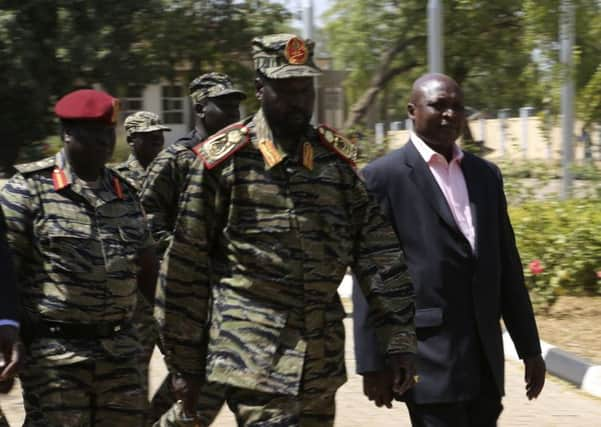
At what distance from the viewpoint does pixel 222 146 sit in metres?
3.80

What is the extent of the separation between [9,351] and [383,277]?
4.34ft

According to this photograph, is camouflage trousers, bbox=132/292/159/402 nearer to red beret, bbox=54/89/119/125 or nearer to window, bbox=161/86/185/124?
red beret, bbox=54/89/119/125

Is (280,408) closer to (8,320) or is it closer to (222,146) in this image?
(222,146)

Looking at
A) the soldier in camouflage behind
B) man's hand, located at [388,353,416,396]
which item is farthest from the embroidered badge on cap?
the soldier in camouflage behind

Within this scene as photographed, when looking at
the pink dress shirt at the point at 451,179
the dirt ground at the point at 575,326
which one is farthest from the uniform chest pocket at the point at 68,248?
the dirt ground at the point at 575,326

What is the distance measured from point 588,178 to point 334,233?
7943 mm

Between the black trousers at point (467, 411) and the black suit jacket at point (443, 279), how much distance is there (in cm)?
3

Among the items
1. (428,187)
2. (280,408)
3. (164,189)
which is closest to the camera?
(280,408)

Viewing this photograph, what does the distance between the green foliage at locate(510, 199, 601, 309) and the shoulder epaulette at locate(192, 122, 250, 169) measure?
604 cm

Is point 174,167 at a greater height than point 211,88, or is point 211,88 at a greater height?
point 211,88

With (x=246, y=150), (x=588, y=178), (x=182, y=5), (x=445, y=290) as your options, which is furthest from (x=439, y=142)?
(x=182, y=5)

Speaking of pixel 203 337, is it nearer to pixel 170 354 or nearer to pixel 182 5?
pixel 170 354

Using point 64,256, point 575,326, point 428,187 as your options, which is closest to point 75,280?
point 64,256

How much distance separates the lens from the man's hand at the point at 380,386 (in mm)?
4156
